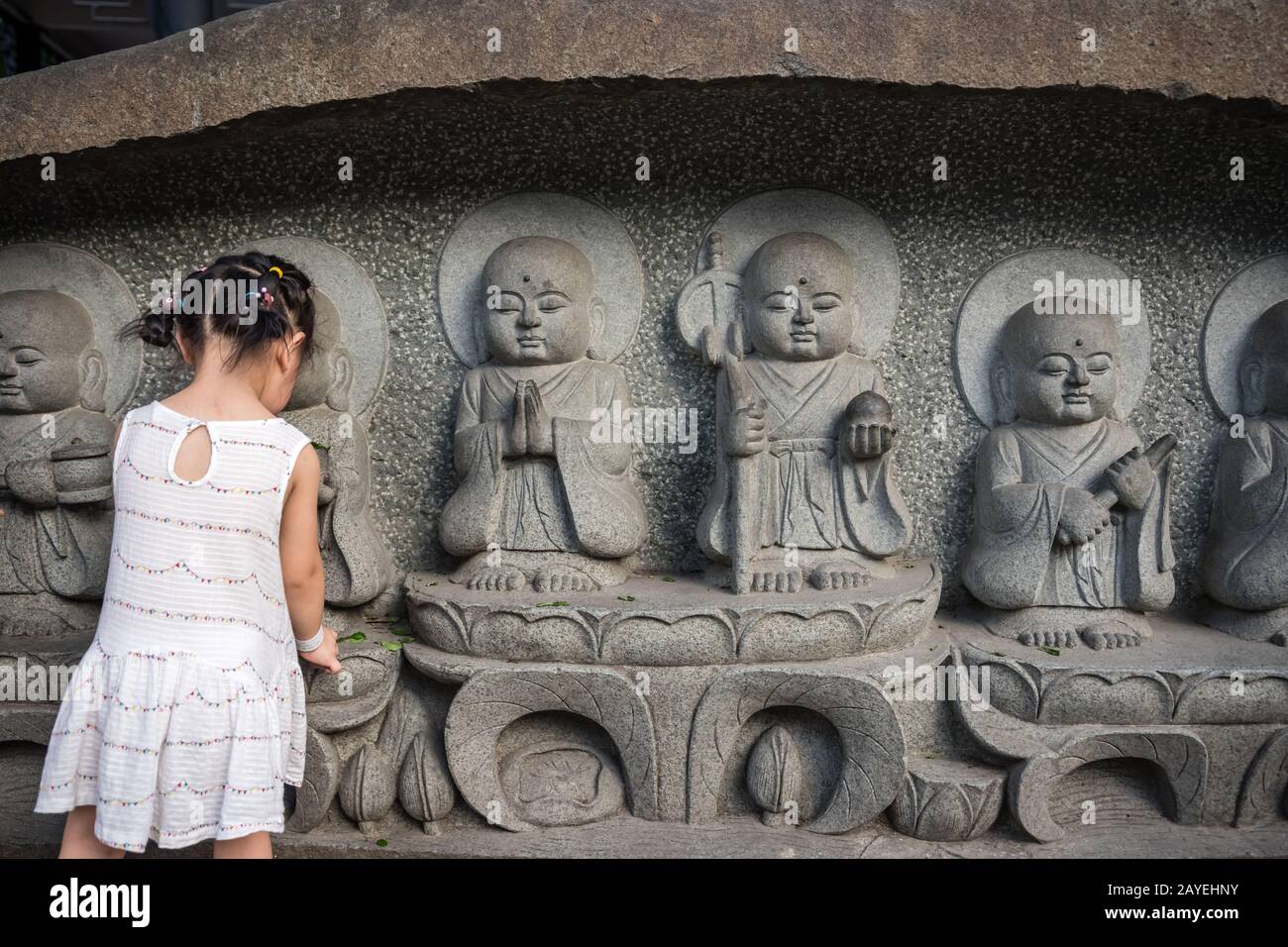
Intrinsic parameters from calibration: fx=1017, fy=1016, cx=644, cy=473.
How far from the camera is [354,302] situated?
3783 millimetres

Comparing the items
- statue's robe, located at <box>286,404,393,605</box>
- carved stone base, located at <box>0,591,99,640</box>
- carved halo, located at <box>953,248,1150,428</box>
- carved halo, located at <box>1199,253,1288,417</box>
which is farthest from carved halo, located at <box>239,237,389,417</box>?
carved halo, located at <box>1199,253,1288,417</box>

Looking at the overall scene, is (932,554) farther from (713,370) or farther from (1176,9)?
(1176,9)

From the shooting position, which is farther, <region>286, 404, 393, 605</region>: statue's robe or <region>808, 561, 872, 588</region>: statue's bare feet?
<region>286, 404, 393, 605</region>: statue's robe

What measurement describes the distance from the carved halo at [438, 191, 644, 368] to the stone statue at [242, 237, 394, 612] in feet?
0.94

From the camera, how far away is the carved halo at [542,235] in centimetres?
377

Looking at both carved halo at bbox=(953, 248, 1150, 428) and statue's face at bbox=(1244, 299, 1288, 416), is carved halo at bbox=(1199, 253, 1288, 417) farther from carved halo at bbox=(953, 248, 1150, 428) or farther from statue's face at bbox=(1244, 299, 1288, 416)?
A: carved halo at bbox=(953, 248, 1150, 428)

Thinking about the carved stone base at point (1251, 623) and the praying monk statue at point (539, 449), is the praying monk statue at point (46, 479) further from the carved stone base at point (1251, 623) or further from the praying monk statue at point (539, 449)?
the carved stone base at point (1251, 623)

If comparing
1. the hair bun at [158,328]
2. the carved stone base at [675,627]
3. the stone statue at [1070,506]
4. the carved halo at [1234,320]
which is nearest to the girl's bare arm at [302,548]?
the hair bun at [158,328]

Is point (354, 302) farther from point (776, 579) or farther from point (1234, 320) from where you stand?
point (1234, 320)

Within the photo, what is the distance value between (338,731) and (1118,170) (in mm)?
3284

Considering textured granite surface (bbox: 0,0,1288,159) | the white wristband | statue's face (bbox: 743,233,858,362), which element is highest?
textured granite surface (bbox: 0,0,1288,159)

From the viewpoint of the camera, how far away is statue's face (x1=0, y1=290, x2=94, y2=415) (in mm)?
3486

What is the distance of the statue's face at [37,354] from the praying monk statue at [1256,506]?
4.11m

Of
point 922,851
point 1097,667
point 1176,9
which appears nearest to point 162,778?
point 922,851
